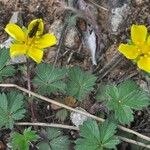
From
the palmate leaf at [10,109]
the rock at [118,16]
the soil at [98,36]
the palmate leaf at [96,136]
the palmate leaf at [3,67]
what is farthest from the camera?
the rock at [118,16]

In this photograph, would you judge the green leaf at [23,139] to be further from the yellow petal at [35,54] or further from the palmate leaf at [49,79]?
the yellow petal at [35,54]

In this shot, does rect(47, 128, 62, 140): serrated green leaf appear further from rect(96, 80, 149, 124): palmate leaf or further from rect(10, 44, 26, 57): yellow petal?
rect(10, 44, 26, 57): yellow petal

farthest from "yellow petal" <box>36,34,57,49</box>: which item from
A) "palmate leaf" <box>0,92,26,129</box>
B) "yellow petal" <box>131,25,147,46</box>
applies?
"yellow petal" <box>131,25,147,46</box>

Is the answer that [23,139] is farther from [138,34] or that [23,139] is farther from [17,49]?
[138,34]

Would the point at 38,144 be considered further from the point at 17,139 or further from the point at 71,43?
the point at 71,43

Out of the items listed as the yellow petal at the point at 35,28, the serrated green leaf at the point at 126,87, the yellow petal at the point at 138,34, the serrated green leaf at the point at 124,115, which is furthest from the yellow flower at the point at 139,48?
the yellow petal at the point at 35,28

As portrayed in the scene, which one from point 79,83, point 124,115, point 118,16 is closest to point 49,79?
point 79,83
